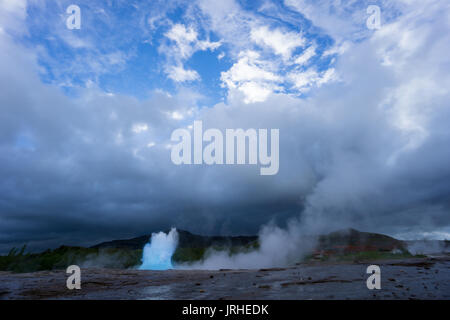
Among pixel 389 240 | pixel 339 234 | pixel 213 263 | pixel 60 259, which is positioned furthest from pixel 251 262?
pixel 389 240

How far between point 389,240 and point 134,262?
13046 centimetres
